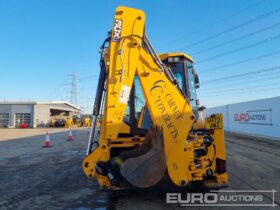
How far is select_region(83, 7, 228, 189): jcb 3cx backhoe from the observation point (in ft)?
13.3

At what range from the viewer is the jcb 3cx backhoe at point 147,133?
406 centimetres

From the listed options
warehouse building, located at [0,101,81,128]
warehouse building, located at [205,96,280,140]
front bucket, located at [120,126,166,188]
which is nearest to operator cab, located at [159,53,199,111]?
front bucket, located at [120,126,166,188]

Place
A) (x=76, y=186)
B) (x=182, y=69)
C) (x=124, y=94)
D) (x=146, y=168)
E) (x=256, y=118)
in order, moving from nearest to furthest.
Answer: (x=146, y=168) < (x=124, y=94) < (x=182, y=69) < (x=76, y=186) < (x=256, y=118)

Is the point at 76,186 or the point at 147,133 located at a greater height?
the point at 147,133

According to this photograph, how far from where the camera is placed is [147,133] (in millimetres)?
4434

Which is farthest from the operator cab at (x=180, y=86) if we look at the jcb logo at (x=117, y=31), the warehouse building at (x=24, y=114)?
the warehouse building at (x=24, y=114)

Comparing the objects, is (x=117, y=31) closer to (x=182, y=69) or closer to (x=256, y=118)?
(x=182, y=69)

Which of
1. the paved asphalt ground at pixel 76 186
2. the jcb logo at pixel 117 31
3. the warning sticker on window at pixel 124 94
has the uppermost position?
the jcb logo at pixel 117 31

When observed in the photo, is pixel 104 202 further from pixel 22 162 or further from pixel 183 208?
pixel 22 162

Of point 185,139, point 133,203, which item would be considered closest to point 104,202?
point 133,203

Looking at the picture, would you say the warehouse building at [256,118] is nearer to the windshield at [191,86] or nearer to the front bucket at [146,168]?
the windshield at [191,86]

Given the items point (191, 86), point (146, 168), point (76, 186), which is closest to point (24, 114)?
point (76, 186)

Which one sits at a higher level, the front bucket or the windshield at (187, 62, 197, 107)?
the windshield at (187, 62, 197, 107)

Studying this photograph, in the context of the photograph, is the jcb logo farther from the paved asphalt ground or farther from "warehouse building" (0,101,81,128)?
"warehouse building" (0,101,81,128)
